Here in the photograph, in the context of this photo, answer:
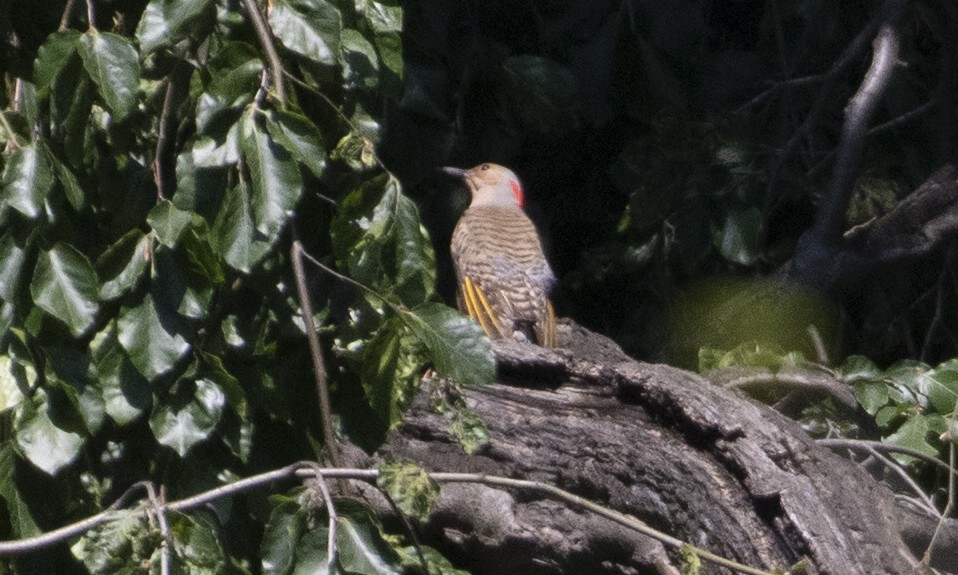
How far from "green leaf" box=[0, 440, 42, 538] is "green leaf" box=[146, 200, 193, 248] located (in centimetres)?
54

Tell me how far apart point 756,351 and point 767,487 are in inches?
58.0

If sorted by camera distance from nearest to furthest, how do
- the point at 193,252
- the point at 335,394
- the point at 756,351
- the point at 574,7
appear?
1. the point at 193,252
2. the point at 335,394
3. the point at 756,351
4. the point at 574,7

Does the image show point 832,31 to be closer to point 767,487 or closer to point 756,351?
point 756,351

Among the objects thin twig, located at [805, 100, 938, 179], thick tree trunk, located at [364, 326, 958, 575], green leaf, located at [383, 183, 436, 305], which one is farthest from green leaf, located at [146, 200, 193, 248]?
thin twig, located at [805, 100, 938, 179]

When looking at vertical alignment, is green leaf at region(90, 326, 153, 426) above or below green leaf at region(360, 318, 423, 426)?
below

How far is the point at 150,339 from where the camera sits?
267 centimetres

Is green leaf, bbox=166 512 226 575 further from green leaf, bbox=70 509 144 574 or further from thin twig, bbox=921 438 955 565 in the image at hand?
thin twig, bbox=921 438 955 565

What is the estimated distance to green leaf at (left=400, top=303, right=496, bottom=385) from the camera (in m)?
2.56

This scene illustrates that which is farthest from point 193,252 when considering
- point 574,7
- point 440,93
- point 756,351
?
point 574,7

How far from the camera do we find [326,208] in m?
3.08

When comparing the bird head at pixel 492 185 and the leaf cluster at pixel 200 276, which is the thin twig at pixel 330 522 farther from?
the bird head at pixel 492 185

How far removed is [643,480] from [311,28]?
1490 mm

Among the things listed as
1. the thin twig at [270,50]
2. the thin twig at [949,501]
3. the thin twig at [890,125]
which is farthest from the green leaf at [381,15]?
the thin twig at [890,125]

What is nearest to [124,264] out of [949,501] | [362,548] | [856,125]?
[362,548]
